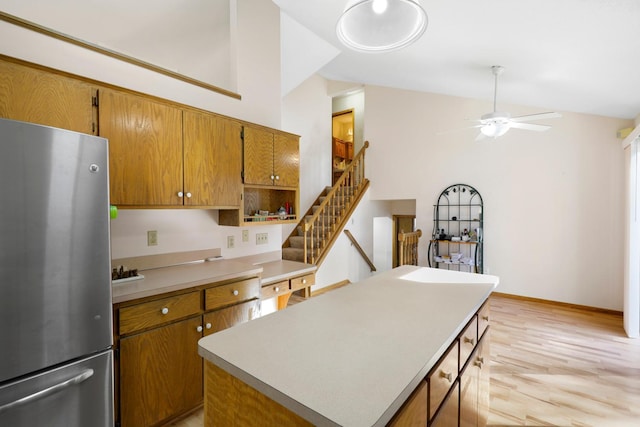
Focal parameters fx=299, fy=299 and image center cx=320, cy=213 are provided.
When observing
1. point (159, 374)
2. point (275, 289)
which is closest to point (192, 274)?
point (159, 374)

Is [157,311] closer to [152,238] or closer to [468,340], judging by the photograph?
[152,238]

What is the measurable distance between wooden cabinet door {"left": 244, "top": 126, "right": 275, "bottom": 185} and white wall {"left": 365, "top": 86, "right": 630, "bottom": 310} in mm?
3479

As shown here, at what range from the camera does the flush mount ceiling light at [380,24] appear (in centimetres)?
121

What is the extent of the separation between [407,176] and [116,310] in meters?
5.00

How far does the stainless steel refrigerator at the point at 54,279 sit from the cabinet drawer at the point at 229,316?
62cm

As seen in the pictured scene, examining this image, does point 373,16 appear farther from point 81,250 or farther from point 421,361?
point 81,250

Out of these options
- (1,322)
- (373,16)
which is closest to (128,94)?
(1,322)

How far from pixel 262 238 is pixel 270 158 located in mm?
841

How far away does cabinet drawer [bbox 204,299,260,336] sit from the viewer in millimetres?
2057

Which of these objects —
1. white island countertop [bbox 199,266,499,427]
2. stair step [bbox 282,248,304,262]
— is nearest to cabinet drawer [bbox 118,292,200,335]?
white island countertop [bbox 199,266,499,427]

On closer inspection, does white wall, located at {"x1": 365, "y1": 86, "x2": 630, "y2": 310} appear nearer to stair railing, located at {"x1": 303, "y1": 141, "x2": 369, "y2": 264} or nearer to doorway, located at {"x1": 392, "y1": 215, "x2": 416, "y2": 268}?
stair railing, located at {"x1": 303, "y1": 141, "x2": 369, "y2": 264}

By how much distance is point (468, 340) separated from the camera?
1.34m

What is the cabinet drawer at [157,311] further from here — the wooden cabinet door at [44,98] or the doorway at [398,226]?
the doorway at [398,226]

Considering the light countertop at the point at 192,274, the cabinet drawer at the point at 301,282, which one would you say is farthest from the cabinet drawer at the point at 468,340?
the cabinet drawer at the point at 301,282
